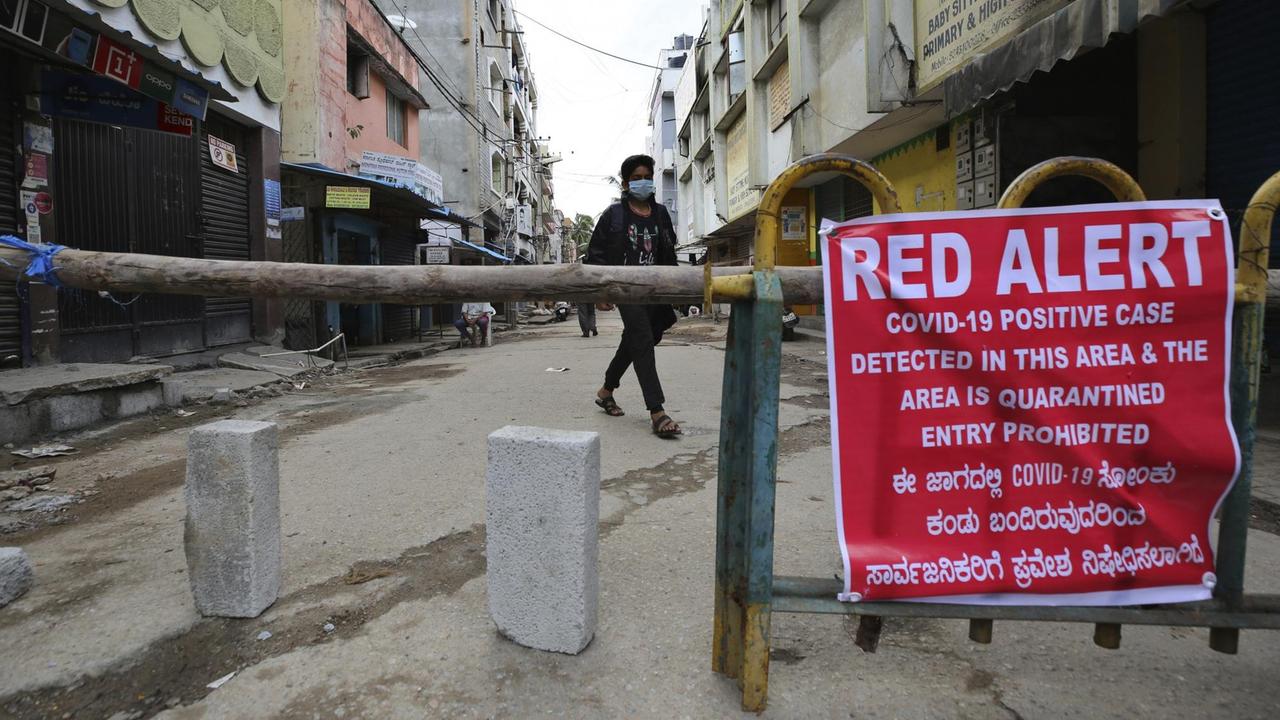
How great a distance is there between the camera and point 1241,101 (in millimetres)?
5398

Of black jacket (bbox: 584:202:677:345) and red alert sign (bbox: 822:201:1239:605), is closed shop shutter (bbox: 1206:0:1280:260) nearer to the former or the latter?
black jacket (bbox: 584:202:677:345)

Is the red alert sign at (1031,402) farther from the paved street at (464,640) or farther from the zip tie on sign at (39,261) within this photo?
the zip tie on sign at (39,261)

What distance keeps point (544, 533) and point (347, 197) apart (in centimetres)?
1054

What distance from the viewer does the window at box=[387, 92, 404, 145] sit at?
17.2 metres

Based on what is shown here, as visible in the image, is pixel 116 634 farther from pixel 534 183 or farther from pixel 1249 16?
pixel 534 183

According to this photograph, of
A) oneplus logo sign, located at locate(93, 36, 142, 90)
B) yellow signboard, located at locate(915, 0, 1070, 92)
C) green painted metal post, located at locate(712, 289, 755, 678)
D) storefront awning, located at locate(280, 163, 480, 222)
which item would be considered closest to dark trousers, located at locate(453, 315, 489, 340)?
storefront awning, located at locate(280, 163, 480, 222)

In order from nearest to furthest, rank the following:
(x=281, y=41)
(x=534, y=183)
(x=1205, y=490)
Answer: (x=1205, y=490) < (x=281, y=41) < (x=534, y=183)

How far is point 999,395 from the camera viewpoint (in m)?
1.65

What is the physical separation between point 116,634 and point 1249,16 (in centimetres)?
782

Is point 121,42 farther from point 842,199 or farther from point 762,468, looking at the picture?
point 842,199

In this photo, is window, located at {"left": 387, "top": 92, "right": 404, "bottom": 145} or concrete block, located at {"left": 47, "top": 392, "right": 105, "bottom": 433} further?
window, located at {"left": 387, "top": 92, "right": 404, "bottom": 145}

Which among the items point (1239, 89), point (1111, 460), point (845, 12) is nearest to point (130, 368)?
point (1111, 460)

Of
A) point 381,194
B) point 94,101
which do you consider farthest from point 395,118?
point 94,101

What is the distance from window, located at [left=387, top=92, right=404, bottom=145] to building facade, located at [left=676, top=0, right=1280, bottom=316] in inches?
378
